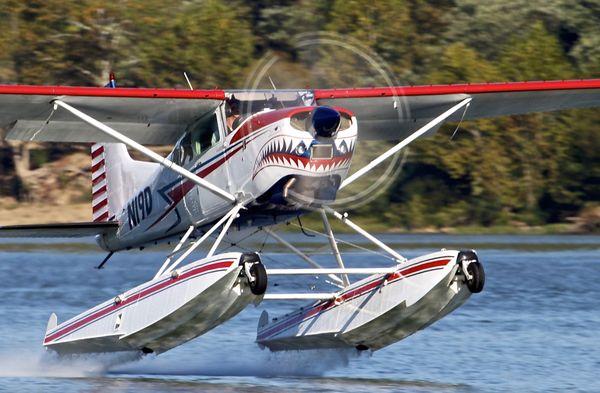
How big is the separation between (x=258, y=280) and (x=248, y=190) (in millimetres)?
1016

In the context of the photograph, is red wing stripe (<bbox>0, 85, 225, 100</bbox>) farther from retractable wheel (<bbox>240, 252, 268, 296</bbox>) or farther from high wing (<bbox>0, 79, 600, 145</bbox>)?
retractable wheel (<bbox>240, 252, 268, 296</bbox>)

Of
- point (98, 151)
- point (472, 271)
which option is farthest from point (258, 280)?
point (98, 151)

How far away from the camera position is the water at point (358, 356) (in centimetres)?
1170

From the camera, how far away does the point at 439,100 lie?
43.3 feet

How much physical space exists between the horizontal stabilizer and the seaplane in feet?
0.08

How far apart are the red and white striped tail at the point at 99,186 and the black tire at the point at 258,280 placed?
4480 mm

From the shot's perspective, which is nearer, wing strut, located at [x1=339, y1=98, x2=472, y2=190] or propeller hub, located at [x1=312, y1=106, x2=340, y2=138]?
propeller hub, located at [x1=312, y1=106, x2=340, y2=138]

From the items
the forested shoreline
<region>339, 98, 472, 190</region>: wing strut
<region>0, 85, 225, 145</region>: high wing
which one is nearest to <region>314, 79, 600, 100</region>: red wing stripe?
<region>339, 98, 472, 190</region>: wing strut

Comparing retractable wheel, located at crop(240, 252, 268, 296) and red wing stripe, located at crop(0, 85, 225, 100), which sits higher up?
red wing stripe, located at crop(0, 85, 225, 100)

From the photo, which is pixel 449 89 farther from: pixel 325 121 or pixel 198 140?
pixel 325 121

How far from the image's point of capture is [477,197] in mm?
37125

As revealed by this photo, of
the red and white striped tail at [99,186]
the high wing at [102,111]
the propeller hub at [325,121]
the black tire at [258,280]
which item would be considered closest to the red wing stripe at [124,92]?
the high wing at [102,111]

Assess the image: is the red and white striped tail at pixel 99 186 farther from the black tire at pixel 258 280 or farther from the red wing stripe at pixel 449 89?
the black tire at pixel 258 280

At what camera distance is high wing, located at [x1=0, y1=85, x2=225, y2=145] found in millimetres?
11922
